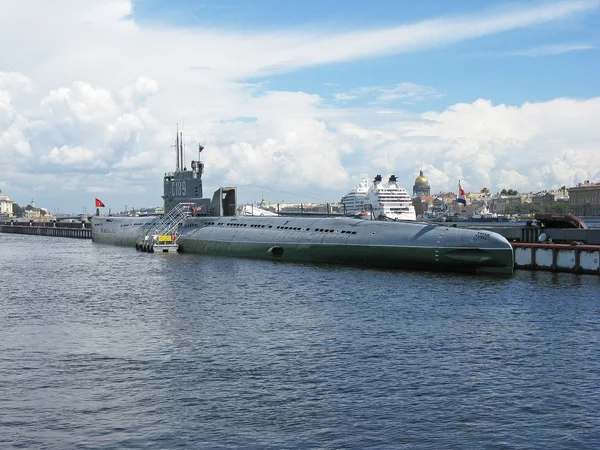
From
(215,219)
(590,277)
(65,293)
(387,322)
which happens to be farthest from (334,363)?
(215,219)

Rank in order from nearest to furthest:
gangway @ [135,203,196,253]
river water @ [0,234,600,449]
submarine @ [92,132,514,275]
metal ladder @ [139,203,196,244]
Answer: river water @ [0,234,600,449], submarine @ [92,132,514,275], gangway @ [135,203,196,253], metal ladder @ [139,203,196,244]

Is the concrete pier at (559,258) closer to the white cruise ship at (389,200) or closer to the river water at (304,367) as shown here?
the river water at (304,367)

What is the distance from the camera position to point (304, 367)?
1909cm

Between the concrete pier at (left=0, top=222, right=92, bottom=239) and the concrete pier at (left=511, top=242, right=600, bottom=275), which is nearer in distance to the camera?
the concrete pier at (left=511, top=242, right=600, bottom=275)

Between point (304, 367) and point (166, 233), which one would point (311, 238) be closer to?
point (166, 233)

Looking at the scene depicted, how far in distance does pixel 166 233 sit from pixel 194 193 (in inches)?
214

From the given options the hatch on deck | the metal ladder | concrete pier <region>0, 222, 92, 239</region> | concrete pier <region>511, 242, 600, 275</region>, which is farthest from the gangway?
concrete pier <region>0, 222, 92, 239</region>

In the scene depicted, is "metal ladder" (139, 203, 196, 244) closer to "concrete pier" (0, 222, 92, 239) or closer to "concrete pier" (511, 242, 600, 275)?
"concrete pier" (511, 242, 600, 275)

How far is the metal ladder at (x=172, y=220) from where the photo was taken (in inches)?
2530

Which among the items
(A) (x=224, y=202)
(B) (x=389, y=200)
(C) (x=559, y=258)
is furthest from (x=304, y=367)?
(B) (x=389, y=200)

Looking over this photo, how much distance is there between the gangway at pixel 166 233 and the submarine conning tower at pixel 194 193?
1.01 meters

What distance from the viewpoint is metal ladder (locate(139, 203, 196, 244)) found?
211 feet

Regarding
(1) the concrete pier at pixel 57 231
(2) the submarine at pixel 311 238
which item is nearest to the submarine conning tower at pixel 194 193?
(2) the submarine at pixel 311 238

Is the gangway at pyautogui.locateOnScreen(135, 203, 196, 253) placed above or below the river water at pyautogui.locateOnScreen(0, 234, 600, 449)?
above
